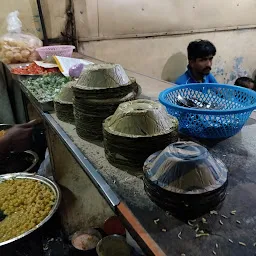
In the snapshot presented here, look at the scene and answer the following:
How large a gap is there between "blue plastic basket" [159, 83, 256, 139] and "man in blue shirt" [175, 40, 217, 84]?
196cm

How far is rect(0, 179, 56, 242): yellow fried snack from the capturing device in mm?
1862

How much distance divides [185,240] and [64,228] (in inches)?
80.1

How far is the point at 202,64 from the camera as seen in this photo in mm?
3555

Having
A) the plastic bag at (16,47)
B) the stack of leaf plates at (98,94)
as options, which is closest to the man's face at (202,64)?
the plastic bag at (16,47)

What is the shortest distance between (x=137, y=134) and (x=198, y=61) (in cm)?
276

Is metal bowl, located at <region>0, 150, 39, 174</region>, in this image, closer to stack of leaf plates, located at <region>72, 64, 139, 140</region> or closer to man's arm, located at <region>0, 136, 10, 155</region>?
man's arm, located at <region>0, 136, 10, 155</region>

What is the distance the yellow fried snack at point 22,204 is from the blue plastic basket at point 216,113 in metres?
1.15

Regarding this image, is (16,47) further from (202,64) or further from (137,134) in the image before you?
(137,134)

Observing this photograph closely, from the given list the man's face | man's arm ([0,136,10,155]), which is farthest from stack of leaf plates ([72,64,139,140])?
the man's face

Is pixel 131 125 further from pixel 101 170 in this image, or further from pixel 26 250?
pixel 26 250

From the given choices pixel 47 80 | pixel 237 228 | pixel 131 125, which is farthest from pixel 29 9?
pixel 237 228

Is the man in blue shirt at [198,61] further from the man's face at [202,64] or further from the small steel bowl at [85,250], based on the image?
the small steel bowl at [85,250]

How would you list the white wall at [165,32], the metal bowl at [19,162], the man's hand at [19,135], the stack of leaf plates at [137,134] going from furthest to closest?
1. the white wall at [165,32]
2. the metal bowl at [19,162]
3. the man's hand at [19,135]
4. the stack of leaf plates at [137,134]

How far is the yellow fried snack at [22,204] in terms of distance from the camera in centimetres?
186
